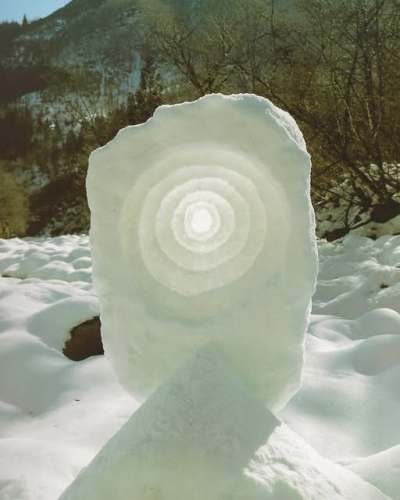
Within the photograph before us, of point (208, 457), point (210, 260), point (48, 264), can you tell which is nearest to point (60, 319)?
point (210, 260)

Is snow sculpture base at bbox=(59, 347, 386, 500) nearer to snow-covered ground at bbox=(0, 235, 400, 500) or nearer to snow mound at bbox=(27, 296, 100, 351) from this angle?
snow-covered ground at bbox=(0, 235, 400, 500)

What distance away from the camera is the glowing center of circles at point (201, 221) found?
119 centimetres

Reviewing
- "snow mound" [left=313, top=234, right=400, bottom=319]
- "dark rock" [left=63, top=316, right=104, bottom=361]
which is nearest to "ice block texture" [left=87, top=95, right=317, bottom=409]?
"dark rock" [left=63, top=316, right=104, bottom=361]

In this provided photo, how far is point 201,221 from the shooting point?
119 centimetres

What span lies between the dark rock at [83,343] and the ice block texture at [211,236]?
4.33 feet

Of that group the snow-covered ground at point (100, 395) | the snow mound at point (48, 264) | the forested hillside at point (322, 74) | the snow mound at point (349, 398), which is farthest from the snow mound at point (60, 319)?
the forested hillside at point (322, 74)

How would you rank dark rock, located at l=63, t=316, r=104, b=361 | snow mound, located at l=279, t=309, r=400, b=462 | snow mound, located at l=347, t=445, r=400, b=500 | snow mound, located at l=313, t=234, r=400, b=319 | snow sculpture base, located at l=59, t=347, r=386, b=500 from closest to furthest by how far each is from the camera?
snow sculpture base, located at l=59, t=347, r=386, b=500 → snow mound, located at l=347, t=445, r=400, b=500 → snow mound, located at l=279, t=309, r=400, b=462 → dark rock, located at l=63, t=316, r=104, b=361 → snow mound, located at l=313, t=234, r=400, b=319

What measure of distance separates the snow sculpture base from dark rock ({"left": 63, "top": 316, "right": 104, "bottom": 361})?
1.48 metres

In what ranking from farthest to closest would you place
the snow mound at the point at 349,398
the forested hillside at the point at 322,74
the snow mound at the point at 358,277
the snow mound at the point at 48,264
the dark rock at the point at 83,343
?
the forested hillside at the point at 322,74 < the snow mound at the point at 48,264 < the snow mound at the point at 358,277 < the dark rock at the point at 83,343 < the snow mound at the point at 349,398

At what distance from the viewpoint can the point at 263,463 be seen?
3.18 ft

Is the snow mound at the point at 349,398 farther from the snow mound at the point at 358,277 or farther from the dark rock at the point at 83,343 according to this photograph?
the dark rock at the point at 83,343

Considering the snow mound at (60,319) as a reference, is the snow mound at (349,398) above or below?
below

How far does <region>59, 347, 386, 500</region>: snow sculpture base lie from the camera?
93cm

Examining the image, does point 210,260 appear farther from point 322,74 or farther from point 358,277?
point 322,74
